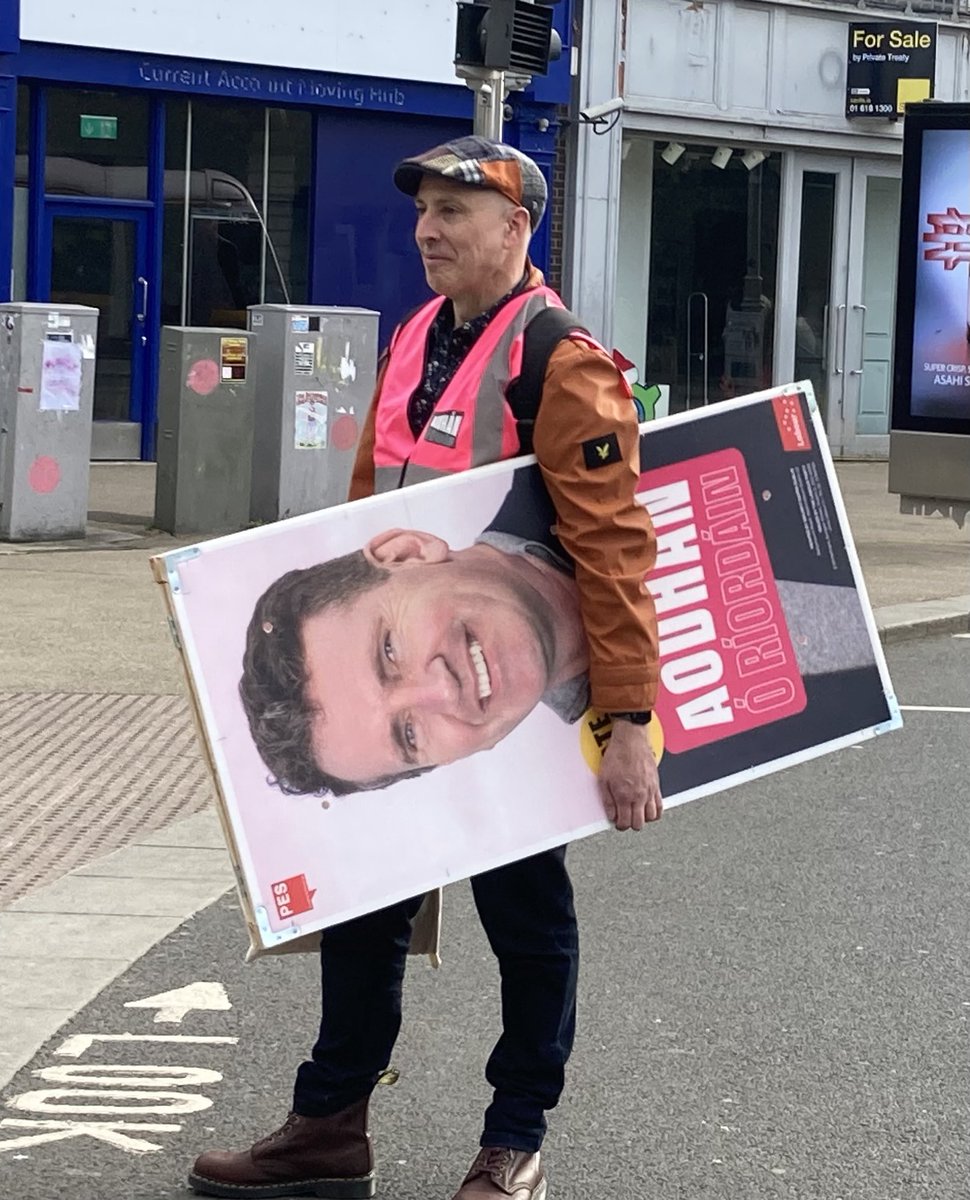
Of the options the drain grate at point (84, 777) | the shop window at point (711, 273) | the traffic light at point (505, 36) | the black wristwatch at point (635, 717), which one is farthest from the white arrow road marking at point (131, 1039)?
the shop window at point (711, 273)

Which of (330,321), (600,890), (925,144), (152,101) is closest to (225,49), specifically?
(152,101)

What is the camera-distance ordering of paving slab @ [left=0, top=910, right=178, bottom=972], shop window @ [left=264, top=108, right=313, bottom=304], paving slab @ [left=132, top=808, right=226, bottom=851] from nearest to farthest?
paving slab @ [left=0, top=910, right=178, bottom=972] → paving slab @ [left=132, top=808, right=226, bottom=851] → shop window @ [left=264, top=108, right=313, bottom=304]

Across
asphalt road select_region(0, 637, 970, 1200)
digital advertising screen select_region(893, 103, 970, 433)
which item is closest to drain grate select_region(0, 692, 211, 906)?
asphalt road select_region(0, 637, 970, 1200)

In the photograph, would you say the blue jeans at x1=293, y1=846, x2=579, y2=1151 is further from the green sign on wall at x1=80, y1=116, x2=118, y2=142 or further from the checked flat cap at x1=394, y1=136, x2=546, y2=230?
the green sign on wall at x1=80, y1=116, x2=118, y2=142

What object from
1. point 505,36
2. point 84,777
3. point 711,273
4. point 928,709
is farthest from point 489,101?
point 711,273

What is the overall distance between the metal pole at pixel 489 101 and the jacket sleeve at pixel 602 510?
8740 mm

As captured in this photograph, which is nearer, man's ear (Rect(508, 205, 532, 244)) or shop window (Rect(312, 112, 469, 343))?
man's ear (Rect(508, 205, 532, 244))

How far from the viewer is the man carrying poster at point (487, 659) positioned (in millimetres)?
3752

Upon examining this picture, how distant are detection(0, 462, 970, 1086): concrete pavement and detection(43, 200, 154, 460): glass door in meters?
4.98

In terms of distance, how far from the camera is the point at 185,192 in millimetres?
20406

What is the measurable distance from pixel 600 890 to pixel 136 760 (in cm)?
228

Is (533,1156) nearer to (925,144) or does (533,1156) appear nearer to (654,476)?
(654,476)

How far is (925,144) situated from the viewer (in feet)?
50.5

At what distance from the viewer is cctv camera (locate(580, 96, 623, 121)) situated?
22.7 meters
